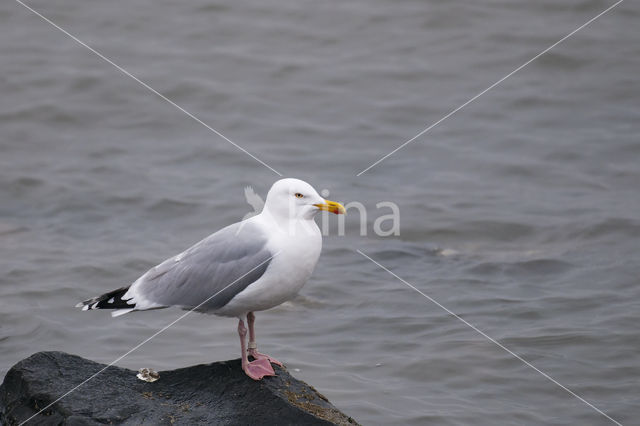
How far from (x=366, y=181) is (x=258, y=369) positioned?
6104 millimetres

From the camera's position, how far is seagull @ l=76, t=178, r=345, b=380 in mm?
5133

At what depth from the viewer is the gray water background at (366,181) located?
746 cm

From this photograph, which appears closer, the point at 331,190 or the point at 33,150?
the point at 331,190

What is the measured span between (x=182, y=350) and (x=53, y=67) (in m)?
8.28

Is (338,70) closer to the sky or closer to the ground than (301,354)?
closer to the sky

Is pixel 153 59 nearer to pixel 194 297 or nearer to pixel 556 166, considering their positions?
pixel 556 166

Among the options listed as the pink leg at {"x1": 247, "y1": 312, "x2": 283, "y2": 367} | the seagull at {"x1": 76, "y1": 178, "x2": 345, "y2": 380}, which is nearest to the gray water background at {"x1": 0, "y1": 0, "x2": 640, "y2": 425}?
the pink leg at {"x1": 247, "y1": 312, "x2": 283, "y2": 367}

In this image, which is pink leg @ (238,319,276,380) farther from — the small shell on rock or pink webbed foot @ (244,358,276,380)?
the small shell on rock

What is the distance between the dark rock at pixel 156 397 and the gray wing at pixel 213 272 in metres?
0.43

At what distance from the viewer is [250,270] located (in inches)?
205

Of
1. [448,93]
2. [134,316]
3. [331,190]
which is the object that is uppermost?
[448,93]

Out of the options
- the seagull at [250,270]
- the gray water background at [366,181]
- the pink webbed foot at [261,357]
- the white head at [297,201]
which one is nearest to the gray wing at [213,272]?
the seagull at [250,270]

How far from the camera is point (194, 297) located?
5352mm

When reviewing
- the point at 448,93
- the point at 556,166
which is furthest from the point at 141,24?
the point at 556,166
